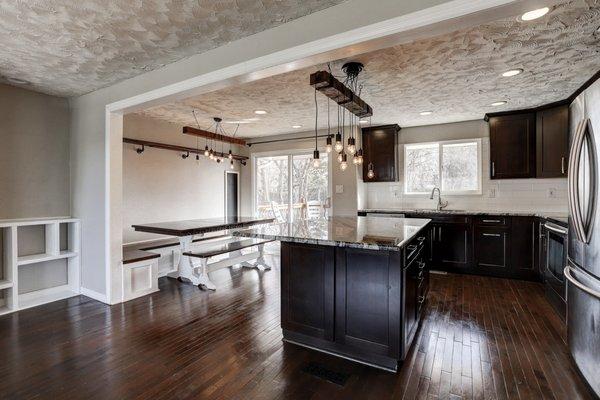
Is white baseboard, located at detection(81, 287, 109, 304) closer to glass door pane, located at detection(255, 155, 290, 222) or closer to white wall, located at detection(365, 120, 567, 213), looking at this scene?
glass door pane, located at detection(255, 155, 290, 222)

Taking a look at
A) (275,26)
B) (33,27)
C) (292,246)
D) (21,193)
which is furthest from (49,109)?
(292,246)

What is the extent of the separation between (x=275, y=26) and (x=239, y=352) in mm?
2481

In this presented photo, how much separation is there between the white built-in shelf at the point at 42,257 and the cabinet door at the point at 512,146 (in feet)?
19.8

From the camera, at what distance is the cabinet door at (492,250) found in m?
4.46

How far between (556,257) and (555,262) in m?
0.06

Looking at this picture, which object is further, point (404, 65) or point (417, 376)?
point (404, 65)

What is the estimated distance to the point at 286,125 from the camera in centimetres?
546

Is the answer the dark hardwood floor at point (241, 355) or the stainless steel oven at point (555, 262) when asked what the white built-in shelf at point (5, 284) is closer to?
the dark hardwood floor at point (241, 355)

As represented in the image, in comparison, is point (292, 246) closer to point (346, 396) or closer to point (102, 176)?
point (346, 396)

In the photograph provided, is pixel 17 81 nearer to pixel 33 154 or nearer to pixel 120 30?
pixel 33 154

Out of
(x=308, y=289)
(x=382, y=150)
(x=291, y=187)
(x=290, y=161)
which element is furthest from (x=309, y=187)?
(x=308, y=289)

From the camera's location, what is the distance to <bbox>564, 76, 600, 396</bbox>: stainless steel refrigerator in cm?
188

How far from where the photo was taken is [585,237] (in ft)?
6.63

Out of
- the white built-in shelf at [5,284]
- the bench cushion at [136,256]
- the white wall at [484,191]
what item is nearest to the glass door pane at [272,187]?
the white wall at [484,191]
